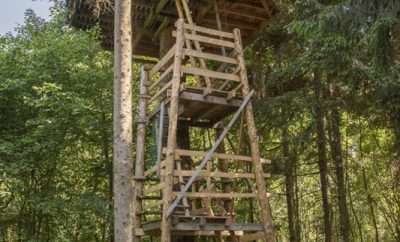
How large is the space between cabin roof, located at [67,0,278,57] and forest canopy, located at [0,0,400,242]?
1.61 feet

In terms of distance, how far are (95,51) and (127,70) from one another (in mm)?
5459

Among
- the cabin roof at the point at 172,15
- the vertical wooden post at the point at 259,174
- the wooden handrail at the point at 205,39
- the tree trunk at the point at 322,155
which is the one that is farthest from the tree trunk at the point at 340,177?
the wooden handrail at the point at 205,39

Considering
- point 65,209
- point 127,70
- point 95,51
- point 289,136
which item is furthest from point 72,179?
point 127,70

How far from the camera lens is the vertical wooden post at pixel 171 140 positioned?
6.36m

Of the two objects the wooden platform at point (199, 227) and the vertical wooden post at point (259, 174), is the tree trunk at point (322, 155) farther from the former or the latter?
the wooden platform at point (199, 227)

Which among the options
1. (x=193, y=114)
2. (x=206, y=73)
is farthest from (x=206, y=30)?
(x=193, y=114)

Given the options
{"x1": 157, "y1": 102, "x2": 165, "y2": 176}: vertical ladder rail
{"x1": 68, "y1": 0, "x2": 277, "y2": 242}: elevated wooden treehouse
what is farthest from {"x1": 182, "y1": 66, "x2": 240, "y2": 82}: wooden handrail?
{"x1": 157, "y1": 102, "x2": 165, "y2": 176}: vertical ladder rail

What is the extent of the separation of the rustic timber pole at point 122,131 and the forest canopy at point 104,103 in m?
3.28

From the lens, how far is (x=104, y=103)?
11133mm

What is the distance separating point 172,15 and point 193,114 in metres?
2.39

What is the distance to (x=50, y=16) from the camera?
44.9 ft

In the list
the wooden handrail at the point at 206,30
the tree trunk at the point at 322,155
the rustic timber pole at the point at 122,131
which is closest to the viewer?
the rustic timber pole at the point at 122,131

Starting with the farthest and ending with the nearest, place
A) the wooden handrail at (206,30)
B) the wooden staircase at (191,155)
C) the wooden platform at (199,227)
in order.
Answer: the wooden handrail at (206,30), the wooden staircase at (191,155), the wooden platform at (199,227)

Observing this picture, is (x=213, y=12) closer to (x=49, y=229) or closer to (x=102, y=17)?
(x=102, y=17)
